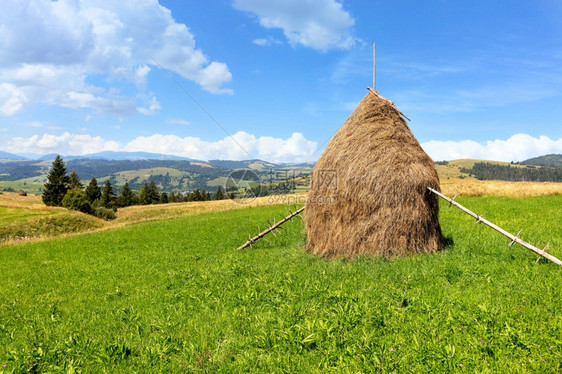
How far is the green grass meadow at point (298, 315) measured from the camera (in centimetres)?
550

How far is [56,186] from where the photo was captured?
267 ft

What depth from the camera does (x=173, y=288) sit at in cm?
1014

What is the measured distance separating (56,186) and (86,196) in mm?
18734

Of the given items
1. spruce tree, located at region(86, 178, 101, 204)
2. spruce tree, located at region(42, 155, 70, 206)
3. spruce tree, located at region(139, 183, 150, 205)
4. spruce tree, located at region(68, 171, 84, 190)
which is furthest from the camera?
spruce tree, located at region(139, 183, 150, 205)

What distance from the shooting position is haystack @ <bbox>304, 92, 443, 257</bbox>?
11.2 meters

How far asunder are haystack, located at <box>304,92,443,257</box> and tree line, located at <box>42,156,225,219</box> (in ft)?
218

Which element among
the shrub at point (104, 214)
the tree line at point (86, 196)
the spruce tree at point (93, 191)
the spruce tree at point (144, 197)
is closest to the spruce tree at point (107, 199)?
the tree line at point (86, 196)

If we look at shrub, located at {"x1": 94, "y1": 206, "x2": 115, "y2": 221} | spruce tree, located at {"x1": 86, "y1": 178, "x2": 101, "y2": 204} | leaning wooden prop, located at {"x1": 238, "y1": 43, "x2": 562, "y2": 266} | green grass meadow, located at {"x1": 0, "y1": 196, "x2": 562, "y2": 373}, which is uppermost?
leaning wooden prop, located at {"x1": 238, "y1": 43, "x2": 562, "y2": 266}

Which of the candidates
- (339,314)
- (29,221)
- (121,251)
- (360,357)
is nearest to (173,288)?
(339,314)

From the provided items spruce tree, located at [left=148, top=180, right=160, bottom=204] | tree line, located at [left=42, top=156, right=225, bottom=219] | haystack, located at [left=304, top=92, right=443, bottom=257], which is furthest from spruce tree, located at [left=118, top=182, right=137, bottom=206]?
haystack, located at [left=304, top=92, right=443, bottom=257]

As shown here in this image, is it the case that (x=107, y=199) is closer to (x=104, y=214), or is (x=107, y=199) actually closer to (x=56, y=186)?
(x=56, y=186)

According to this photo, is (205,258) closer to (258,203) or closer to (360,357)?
(360,357)

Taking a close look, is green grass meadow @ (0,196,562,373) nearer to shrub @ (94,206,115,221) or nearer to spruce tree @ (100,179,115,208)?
shrub @ (94,206,115,221)

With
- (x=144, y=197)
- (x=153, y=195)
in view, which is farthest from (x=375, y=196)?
(x=153, y=195)
